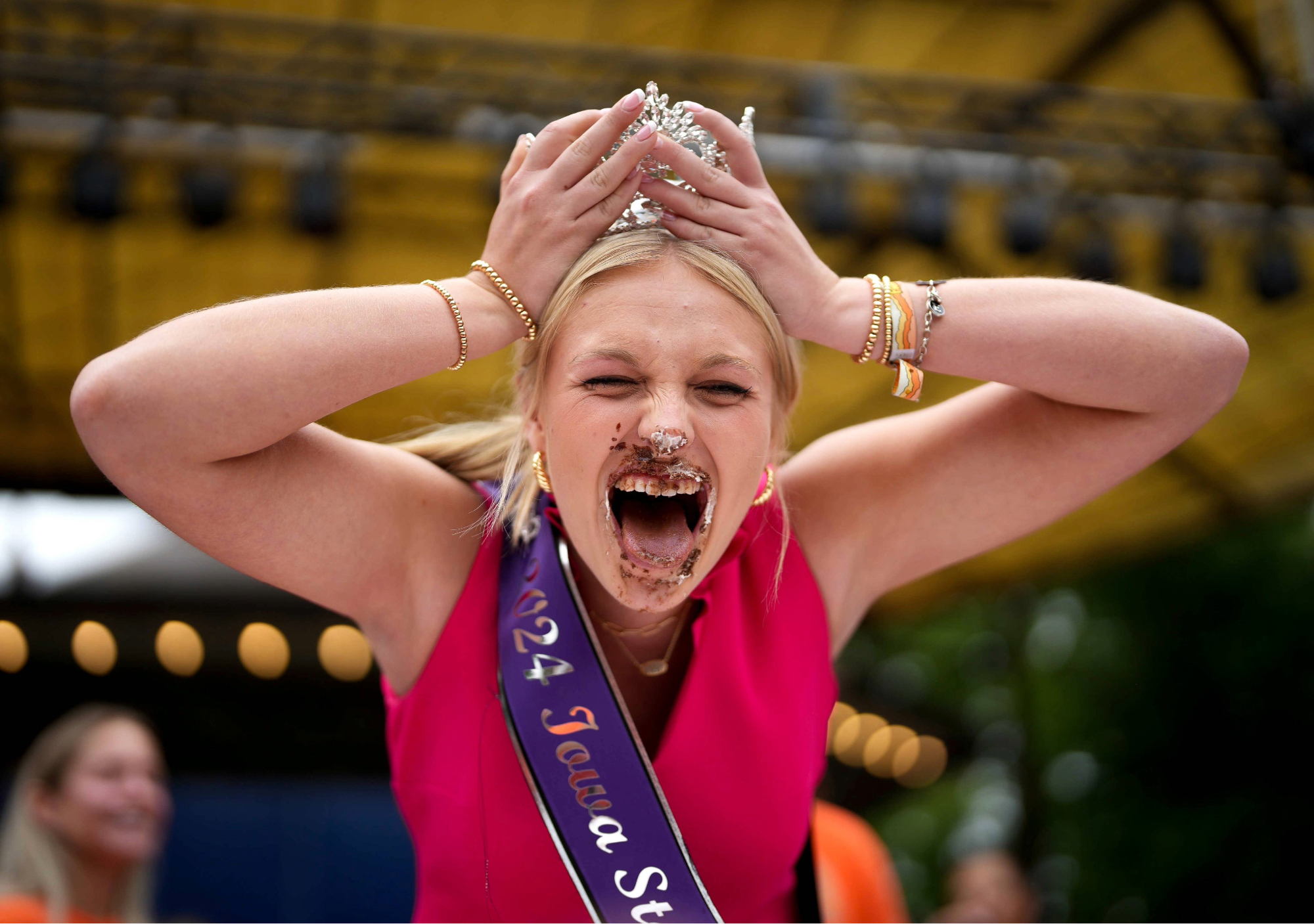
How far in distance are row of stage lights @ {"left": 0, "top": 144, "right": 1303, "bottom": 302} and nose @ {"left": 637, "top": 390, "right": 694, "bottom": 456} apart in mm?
3807

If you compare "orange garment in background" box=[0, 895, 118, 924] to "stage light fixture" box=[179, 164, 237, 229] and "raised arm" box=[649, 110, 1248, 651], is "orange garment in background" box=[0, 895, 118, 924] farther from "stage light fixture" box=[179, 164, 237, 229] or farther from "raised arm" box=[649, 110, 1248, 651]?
"stage light fixture" box=[179, 164, 237, 229]

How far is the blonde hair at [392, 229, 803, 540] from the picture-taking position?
1502mm

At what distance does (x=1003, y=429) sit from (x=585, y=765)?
0.79 metres

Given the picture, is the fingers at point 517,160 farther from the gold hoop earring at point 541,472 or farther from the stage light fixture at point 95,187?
the stage light fixture at point 95,187

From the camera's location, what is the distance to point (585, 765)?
1582mm

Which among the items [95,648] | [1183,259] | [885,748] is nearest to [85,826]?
Answer: [95,648]

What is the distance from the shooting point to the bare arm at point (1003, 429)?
60.7 inches

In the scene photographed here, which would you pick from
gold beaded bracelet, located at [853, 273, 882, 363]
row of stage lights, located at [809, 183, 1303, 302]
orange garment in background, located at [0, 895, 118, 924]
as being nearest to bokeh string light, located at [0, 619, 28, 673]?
Answer: orange garment in background, located at [0, 895, 118, 924]

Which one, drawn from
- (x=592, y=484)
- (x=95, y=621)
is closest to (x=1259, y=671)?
(x=95, y=621)

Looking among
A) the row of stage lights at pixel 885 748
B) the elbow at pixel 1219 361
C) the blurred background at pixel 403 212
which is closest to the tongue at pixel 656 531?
the elbow at pixel 1219 361

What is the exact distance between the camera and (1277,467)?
27.5ft

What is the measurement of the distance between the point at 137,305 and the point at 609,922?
→ 6.39 meters

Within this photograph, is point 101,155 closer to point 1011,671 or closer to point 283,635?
point 283,635

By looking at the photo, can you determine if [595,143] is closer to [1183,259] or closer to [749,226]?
[749,226]
